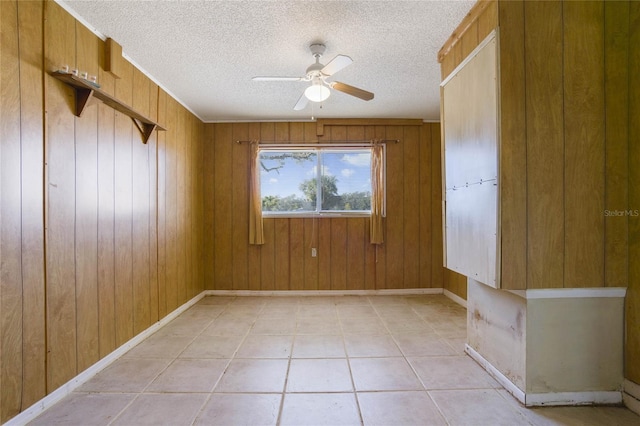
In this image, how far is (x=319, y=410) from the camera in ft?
5.88

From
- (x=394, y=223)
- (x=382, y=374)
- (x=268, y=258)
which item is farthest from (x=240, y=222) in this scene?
(x=382, y=374)

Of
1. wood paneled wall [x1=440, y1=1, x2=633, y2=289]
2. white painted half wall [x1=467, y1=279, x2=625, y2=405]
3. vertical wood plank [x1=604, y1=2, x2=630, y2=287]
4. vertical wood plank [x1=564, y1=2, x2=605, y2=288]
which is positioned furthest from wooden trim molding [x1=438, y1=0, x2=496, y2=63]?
white painted half wall [x1=467, y1=279, x2=625, y2=405]

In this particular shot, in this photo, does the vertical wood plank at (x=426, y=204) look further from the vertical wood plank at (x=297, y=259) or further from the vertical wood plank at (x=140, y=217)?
the vertical wood plank at (x=140, y=217)

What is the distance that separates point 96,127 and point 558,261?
3203mm

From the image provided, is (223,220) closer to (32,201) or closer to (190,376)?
(190,376)

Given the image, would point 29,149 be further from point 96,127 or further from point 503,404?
point 503,404

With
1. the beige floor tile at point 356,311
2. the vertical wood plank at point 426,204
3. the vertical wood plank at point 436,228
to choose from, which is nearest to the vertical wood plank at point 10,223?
the beige floor tile at point 356,311

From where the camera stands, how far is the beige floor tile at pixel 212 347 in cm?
252

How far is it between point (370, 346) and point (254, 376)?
3.38 ft

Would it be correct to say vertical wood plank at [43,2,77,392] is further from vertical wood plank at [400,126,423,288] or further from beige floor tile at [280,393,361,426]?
vertical wood plank at [400,126,423,288]

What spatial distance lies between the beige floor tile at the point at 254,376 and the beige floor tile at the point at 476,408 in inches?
40.2

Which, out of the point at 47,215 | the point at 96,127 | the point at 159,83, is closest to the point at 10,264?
the point at 47,215

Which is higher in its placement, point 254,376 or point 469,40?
point 469,40

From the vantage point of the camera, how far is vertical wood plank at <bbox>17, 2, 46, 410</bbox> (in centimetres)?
169
